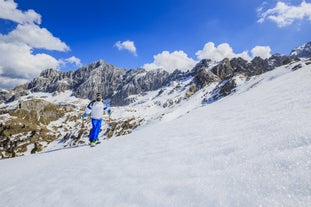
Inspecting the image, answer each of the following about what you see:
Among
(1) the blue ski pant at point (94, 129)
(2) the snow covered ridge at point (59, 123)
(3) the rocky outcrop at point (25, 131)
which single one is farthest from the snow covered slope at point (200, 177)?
(3) the rocky outcrop at point (25, 131)

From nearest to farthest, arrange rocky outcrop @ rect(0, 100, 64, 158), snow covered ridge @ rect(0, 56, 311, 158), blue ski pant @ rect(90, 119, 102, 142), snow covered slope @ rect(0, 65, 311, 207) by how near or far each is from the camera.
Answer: snow covered slope @ rect(0, 65, 311, 207)
blue ski pant @ rect(90, 119, 102, 142)
snow covered ridge @ rect(0, 56, 311, 158)
rocky outcrop @ rect(0, 100, 64, 158)

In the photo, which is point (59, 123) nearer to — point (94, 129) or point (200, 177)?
point (94, 129)

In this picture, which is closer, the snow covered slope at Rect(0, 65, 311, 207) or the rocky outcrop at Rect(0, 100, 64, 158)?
the snow covered slope at Rect(0, 65, 311, 207)

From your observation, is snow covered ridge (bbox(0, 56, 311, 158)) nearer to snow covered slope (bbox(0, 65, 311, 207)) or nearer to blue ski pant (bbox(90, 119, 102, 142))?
blue ski pant (bbox(90, 119, 102, 142))

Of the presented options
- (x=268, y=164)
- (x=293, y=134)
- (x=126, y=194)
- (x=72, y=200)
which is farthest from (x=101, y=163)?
(x=293, y=134)

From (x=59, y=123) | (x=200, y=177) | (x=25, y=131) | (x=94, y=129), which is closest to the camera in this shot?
(x=200, y=177)

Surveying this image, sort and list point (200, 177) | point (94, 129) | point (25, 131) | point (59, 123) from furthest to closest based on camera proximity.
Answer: point (59, 123), point (25, 131), point (94, 129), point (200, 177)

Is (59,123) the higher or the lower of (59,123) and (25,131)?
the higher

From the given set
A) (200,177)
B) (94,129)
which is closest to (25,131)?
(94,129)

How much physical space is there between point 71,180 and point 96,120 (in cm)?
728

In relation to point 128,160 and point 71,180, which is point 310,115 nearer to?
point 128,160

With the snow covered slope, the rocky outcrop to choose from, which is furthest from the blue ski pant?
the rocky outcrop

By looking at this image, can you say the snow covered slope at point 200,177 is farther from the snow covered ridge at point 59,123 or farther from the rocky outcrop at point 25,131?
the rocky outcrop at point 25,131

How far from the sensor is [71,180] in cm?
585
